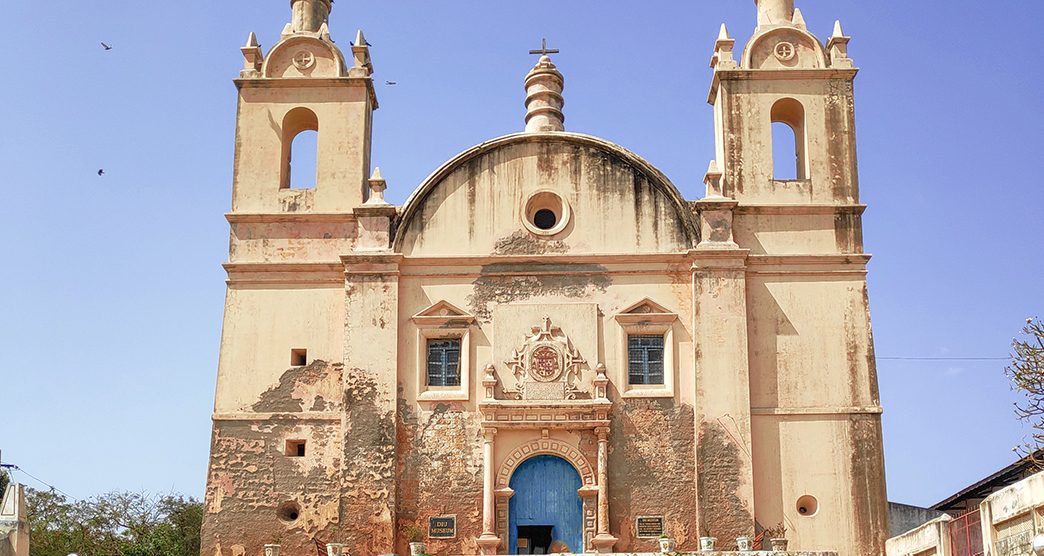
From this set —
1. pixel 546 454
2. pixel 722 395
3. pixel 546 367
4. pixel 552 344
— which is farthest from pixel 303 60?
pixel 722 395

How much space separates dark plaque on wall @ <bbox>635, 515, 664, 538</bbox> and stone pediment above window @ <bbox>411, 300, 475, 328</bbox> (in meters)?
4.31

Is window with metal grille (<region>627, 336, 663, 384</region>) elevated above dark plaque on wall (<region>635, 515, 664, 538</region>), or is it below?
above

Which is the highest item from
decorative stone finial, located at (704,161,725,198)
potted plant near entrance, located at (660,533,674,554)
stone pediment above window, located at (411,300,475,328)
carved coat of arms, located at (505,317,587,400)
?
decorative stone finial, located at (704,161,725,198)

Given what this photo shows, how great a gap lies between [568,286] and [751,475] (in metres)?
4.33

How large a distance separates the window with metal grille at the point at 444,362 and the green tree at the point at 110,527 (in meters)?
14.2

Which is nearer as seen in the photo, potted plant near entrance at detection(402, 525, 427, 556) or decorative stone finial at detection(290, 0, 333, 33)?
potted plant near entrance at detection(402, 525, 427, 556)

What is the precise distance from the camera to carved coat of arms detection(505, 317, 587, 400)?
2077 cm

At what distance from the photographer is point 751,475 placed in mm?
20125

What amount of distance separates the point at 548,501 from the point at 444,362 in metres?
2.90

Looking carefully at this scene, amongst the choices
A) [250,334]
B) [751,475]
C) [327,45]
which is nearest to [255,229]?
[250,334]

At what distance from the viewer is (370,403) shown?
2070 cm

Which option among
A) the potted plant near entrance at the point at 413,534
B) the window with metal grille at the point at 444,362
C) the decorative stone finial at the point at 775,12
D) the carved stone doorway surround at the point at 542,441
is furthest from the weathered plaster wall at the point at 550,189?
the potted plant near entrance at the point at 413,534

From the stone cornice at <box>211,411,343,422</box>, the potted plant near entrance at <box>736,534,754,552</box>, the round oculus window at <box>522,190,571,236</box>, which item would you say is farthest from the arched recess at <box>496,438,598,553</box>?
the round oculus window at <box>522,190,571,236</box>

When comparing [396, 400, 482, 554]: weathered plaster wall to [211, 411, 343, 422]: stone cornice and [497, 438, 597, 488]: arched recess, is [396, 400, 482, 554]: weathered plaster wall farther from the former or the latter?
[211, 411, 343, 422]: stone cornice
